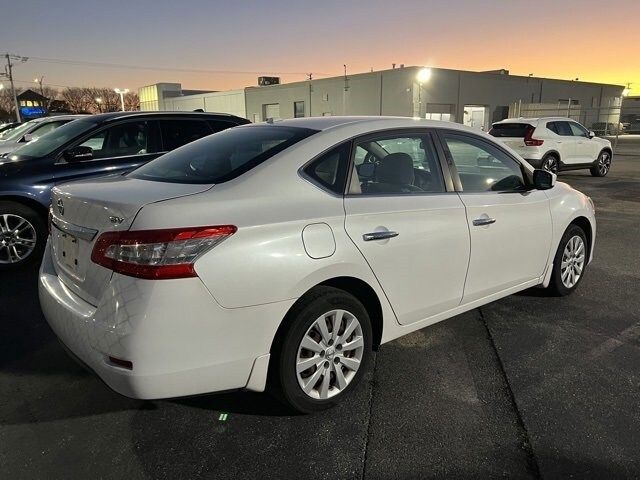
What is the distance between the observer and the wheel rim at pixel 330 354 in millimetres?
2668

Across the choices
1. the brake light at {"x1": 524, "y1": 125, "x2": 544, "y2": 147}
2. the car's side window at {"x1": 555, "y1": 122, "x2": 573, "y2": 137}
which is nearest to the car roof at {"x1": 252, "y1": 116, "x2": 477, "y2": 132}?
the brake light at {"x1": 524, "y1": 125, "x2": 544, "y2": 147}

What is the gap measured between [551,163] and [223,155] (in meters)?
12.5

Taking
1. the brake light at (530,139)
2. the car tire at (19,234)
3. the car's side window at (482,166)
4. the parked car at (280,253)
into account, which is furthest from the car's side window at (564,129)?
the car tire at (19,234)

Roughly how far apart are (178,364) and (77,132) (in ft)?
15.3

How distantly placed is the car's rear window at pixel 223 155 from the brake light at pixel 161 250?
46 cm

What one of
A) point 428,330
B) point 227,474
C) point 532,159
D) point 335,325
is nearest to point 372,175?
point 335,325

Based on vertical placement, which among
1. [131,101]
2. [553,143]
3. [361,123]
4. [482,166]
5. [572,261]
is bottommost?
[572,261]

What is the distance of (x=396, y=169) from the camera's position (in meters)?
3.29

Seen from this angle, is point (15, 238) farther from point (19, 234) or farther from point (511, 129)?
point (511, 129)

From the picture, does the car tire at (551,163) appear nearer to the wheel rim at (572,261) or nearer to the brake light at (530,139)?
the brake light at (530,139)

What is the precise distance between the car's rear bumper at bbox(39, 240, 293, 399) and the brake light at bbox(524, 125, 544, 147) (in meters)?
12.4

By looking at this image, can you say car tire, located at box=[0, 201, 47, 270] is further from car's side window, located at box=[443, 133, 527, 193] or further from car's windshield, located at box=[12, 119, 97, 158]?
car's side window, located at box=[443, 133, 527, 193]

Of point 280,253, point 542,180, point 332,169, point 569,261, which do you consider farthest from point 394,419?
point 569,261

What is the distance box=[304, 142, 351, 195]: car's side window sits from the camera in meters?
2.75
